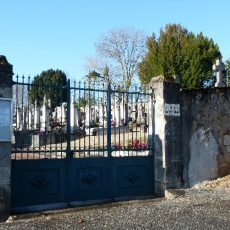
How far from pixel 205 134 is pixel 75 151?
10.5 feet

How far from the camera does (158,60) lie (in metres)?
30.7

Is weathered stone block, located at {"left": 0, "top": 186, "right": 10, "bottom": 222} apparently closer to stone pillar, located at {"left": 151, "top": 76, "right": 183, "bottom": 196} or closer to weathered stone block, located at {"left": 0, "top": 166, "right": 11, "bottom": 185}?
weathered stone block, located at {"left": 0, "top": 166, "right": 11, "bottom": 185}

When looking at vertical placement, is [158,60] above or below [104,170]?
above

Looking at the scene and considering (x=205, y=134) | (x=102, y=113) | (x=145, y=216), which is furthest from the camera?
(x=205, y=134)

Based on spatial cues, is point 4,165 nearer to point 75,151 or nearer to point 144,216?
point 75,151

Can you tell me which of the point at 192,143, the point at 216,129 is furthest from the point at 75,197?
A: the point at 216,129

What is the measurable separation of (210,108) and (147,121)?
1.54 m

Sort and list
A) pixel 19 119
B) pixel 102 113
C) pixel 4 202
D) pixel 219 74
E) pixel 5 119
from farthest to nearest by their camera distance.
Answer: pixel 219 74, pixel 102 113, pixel 19 119, pixel 5 119, pixel 4 202

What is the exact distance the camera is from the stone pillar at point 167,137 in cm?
804

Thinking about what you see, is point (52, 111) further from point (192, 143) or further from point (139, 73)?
point (139, 73)

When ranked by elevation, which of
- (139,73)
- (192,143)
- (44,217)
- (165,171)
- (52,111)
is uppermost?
(139,73)

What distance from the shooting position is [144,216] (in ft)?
19.1

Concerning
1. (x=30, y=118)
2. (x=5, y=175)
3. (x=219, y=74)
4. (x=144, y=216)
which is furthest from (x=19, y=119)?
(x=219, y=74)

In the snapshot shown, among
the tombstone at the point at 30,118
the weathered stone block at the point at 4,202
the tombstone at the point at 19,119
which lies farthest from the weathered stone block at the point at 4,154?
the tombstone at the point at 30,118
